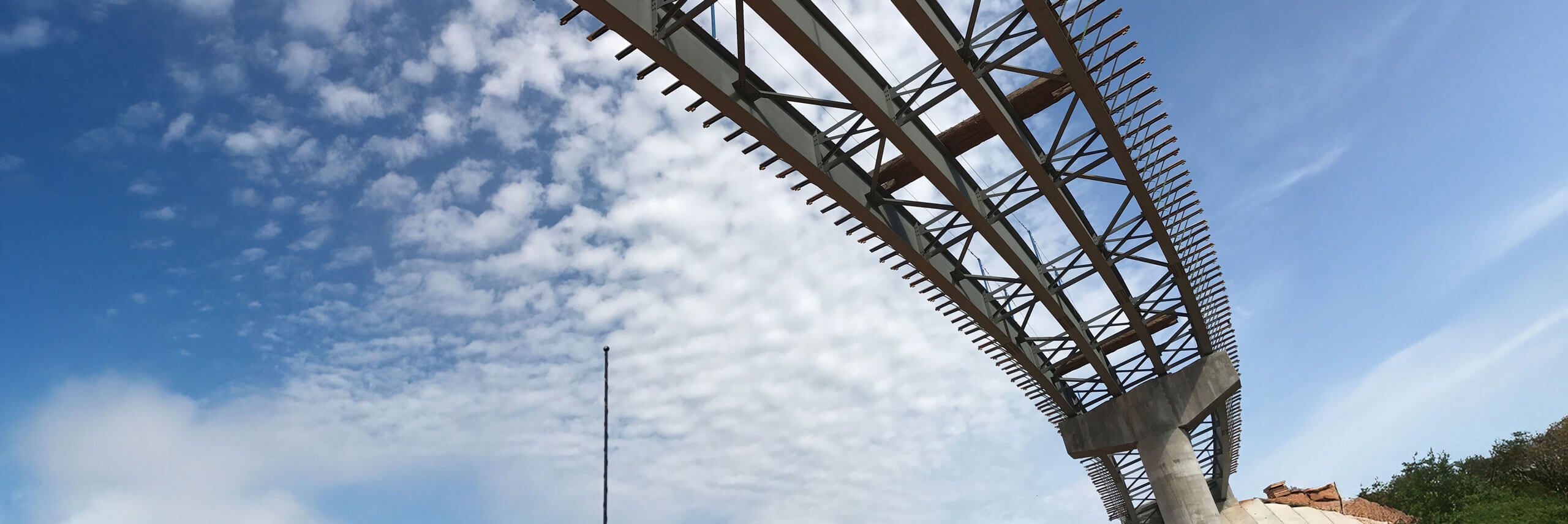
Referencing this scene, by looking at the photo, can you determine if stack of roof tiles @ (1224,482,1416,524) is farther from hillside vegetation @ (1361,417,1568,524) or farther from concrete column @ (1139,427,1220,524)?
concrete column @ (1139,427,1220,524)

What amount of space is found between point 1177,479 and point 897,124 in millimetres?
14647

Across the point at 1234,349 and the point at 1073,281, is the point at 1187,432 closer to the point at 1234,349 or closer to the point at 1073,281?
the point at 1234,349

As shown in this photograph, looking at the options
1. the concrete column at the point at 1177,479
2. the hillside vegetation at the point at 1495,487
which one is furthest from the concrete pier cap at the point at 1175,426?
the hillside vegetation at the point at 1495,487

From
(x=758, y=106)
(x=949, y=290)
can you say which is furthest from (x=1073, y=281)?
(x=758, y=106)

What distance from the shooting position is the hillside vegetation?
87.7ft

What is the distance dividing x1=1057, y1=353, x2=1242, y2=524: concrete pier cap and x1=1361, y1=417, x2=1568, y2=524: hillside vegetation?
44.6ft

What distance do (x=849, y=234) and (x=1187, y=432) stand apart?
45.8 feet

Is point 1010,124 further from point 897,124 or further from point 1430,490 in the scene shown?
point 1430,490

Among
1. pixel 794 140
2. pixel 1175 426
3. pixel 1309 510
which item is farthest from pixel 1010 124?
pixel 1309 510

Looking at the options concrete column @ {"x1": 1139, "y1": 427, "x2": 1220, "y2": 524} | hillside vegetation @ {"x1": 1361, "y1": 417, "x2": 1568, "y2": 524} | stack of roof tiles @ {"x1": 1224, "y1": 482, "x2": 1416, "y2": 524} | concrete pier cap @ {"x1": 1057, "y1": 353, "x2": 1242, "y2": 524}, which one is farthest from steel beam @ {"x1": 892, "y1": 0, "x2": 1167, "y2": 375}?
hillside vegetation @ {"x1": 1361, "y1": 417, "x2": 1568, "y2": 524}

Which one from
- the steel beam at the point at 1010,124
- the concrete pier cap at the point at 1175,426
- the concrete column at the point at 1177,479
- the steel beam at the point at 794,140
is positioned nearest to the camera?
the steel beam at the point at 794,140

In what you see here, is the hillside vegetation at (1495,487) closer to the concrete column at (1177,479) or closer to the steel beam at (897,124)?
the concrete column at (1177,479)

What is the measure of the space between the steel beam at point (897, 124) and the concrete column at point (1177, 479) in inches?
245

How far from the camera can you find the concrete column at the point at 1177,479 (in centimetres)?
1958
